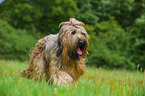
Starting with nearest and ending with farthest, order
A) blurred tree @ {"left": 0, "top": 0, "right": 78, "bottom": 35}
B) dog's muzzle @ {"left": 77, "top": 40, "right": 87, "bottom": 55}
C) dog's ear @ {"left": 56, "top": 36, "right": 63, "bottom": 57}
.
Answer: dog's muzzle @ {"left": 77, "top": 40, "right": 87, "bottom": 55}, dog's ear @ {"left": 56, "top": 36, "right": 63, "bottom": 57}, blurred tree @ {"left": 0, "top": 0, "right": 78, "bottom": 35}

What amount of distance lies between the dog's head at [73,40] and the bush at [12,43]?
13.0 m

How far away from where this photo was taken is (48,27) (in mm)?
19172

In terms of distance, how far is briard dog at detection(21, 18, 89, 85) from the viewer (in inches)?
154

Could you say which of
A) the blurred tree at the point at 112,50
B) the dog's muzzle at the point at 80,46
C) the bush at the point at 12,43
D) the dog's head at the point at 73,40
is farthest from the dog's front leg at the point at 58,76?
the bush at the point at 12,43

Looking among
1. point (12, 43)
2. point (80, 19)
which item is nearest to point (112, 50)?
point (80, 19)

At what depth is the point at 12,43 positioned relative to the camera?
17.1 m

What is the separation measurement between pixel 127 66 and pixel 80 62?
14.0m

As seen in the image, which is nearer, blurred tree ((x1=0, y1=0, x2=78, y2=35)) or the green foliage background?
the green foliage background

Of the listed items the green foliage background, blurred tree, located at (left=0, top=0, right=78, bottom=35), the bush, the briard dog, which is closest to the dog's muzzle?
the briard dog

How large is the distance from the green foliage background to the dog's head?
38.8 ft

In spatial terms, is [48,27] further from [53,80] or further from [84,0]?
[53,80]

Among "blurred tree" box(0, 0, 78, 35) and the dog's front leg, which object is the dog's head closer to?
the dog's front leg

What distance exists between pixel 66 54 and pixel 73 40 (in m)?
0.37

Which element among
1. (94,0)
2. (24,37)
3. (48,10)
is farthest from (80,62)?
(94,0)
